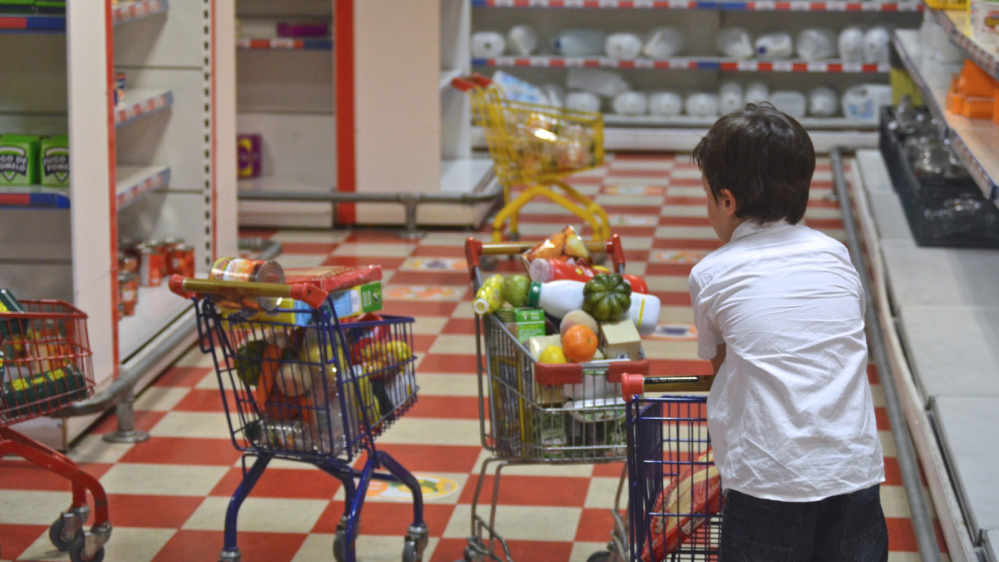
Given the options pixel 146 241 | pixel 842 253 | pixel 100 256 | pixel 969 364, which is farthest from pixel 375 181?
pixel 842 253

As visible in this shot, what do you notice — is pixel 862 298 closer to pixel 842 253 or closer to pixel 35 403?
pixel 842 253

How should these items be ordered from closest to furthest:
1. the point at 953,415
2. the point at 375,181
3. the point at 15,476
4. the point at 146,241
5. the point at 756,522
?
the point at 756,522
the point at 953,415
the point at 15,476
the point at 146,241
the point at 375,181

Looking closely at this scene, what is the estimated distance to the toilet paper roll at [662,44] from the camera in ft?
30.5

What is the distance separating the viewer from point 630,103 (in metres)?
9.34

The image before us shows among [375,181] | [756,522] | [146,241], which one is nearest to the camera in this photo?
[756,522]

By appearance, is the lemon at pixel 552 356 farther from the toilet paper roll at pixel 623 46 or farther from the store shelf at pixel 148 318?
the toilet paper roll at pixel 623 46

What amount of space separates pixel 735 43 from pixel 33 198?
6860 millimetres

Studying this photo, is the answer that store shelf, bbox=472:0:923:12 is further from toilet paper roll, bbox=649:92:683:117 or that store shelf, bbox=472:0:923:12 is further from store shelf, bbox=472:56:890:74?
toilet paper roll, bbox=649:92:683:117

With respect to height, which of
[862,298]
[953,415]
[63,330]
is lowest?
[953,415]

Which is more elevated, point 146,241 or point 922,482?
point 146,241

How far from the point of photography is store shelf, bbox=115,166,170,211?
4.39 m

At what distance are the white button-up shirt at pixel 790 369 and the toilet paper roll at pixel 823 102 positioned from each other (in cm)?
786

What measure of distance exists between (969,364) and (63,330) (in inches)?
105

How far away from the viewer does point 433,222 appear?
686cm
